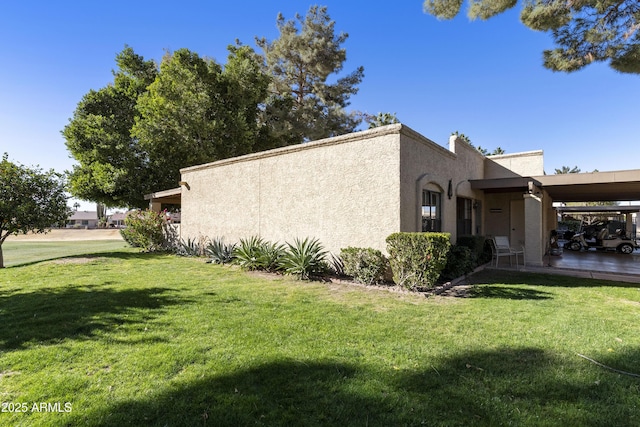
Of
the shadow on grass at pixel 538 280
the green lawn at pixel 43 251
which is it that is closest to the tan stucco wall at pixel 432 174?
the shadow on grass at pixel 538 280

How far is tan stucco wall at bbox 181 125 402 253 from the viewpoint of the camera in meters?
7.87

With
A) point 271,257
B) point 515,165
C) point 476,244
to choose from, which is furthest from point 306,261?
point 515,165

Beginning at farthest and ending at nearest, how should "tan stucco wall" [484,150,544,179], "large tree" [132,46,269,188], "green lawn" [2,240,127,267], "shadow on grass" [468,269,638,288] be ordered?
"large tree" [132,46,269,188] < "green lawn" [2,240,127,267] < "tan stucco wall" [484,150,544,179] < "shadow on grass" [468,269,638,288]

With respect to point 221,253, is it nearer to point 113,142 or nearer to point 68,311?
point 68,311

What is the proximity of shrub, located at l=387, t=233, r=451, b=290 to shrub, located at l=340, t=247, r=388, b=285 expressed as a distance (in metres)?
0.58

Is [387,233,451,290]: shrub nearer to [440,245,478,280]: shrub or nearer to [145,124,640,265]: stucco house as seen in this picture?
[145,124,640,265]: stucco house

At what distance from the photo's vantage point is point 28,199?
34.8ft

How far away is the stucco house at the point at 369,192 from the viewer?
7.95 metres

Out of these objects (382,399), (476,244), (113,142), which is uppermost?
(113,142)

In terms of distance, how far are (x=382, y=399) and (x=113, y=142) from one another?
21572mm

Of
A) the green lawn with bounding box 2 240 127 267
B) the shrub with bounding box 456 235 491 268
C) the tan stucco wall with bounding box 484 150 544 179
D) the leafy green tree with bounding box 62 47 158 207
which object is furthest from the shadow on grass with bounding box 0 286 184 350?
the tan stucco wall with bounding box 484 150 544 179

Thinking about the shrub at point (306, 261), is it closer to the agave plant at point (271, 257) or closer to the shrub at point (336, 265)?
the shrub at point (336, 265)

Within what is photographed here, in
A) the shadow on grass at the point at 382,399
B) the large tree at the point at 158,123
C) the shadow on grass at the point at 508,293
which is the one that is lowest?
the shadow on grass at the point at 382,399

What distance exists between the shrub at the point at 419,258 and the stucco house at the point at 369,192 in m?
0.75
